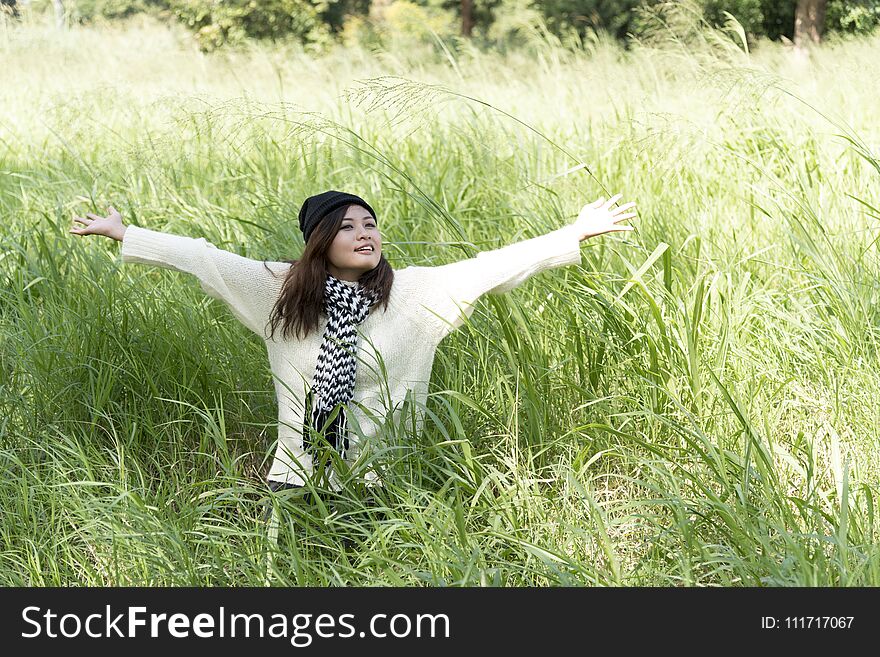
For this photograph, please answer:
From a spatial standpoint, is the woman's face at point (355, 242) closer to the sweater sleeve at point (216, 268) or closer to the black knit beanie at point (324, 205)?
the black knit beanie at point (324, 205)

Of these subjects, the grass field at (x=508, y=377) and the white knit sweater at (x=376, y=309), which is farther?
the white knit sweater at (x=376, y=309)

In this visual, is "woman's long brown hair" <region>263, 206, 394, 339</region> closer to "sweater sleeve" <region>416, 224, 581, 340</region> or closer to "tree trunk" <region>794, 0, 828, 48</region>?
"sweater sleeve" <region>416, 224, 581, 340</region>

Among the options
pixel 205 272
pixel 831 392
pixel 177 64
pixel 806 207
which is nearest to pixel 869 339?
pixel 831 392

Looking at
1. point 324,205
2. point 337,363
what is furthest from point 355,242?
point 337,363

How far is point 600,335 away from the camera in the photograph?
9.15 feet

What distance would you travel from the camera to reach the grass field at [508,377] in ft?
7.23

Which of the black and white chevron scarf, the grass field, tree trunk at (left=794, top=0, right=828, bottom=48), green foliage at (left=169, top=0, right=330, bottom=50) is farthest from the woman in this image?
green foliage at (left=169, top=0, right=330, bottom=50)

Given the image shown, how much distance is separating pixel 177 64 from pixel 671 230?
5411mm

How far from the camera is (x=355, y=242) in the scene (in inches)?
98.0

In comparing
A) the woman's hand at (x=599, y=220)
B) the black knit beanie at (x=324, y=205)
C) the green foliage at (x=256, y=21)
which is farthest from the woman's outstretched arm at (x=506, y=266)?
the green foliage at (x=256, y=21)

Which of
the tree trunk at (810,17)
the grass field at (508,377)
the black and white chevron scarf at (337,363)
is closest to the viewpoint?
the grass field at (508,377)

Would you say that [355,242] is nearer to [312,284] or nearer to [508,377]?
[312,284]

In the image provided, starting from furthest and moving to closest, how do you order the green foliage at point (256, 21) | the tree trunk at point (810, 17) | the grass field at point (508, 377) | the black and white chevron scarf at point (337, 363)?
the green foliage at point (256, 21), the tree trunk at point (810, 17), the black and white chevron scarf at point (337, 363), the grass field at point (508, 377)

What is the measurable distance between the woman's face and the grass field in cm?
21
